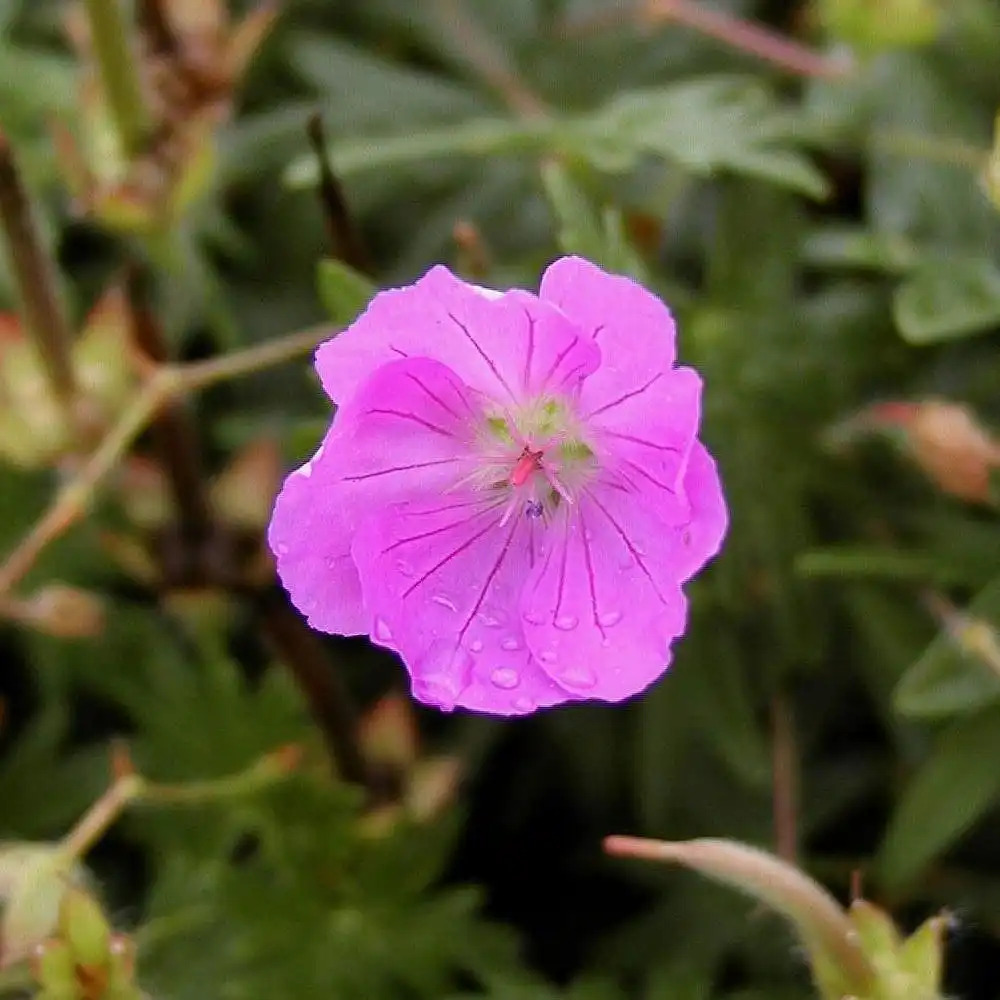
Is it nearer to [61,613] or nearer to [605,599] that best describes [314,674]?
[61,613]

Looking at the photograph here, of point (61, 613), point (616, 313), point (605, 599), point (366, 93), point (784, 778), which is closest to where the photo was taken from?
point (616, 313)

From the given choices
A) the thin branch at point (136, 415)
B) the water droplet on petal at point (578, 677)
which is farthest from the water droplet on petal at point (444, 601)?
the thin branch at point (136, 415)

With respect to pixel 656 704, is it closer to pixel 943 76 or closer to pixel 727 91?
pixel 727 91

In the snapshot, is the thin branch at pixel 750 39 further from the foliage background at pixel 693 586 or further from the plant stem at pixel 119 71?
the plant stem at pixel 119 71

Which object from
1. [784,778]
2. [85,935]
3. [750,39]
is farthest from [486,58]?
[85,935]

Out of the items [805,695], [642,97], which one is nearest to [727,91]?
[642,97]

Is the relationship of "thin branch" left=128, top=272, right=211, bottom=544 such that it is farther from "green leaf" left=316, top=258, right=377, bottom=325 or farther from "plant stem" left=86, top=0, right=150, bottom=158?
"green leaf" left=316, top=258, right=377, bottom=325

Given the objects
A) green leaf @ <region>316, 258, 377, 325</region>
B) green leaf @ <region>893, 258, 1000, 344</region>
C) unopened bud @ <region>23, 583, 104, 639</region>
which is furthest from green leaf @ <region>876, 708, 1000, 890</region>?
unopened bud @ <region>23, 583, 104, 639</region>
